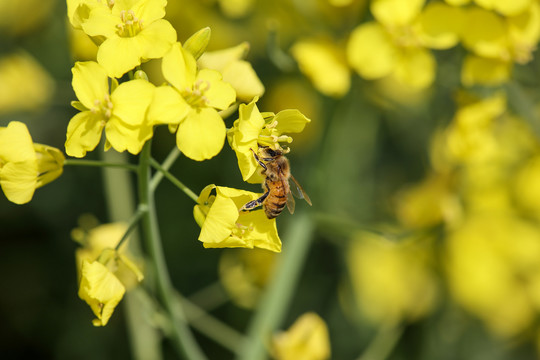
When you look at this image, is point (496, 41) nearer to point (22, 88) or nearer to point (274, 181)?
point (274, 181)

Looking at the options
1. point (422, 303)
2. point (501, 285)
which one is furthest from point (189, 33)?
point (501, 285)

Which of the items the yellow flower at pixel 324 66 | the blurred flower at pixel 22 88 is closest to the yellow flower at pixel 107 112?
the yellow flower at pixel 324 66

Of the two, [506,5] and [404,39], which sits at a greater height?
[506,5]

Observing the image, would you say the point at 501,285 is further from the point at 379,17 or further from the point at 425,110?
the point at 379,17

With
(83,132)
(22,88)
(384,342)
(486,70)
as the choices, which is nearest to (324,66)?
(486,70)

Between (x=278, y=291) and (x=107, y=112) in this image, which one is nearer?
(x=107, y=112)

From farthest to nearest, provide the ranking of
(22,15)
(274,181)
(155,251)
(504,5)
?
(22,15) < (504,5) < (274,181) < (155,251)

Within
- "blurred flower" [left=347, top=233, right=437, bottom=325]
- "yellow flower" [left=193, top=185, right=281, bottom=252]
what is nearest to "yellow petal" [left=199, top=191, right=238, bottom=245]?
"yellow flower" [left=193, top=185, right=281, bottom=252]
